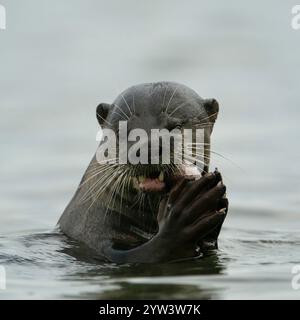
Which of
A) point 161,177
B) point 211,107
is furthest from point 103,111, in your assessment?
point 161,177

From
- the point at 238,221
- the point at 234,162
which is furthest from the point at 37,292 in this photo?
the point at 234,162

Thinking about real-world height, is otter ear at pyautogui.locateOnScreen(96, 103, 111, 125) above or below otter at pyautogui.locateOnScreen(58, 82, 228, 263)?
above

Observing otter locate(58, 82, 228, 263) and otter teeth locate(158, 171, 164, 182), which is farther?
otter teeth locate(158, 171, 164, 182)

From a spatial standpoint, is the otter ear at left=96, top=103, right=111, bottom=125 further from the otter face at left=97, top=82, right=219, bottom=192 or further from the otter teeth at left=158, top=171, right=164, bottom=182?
the otter teeth at left=158, top=171, right=164, bottom=182

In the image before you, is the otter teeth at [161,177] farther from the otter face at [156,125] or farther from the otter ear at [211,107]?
the otter ear at [211,107]

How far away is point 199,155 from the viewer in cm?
951

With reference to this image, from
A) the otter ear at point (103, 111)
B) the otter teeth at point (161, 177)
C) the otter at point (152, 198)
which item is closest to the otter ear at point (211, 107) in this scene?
the otter at point (152, 198)

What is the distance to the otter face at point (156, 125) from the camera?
900cm

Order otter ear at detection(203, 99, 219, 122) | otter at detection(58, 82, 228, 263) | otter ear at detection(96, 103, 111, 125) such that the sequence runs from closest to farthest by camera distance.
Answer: otter at detection(58, 82, 228, 263), otter ear at detection(203, 99, 219, 122), otter ear at detection(96, 103, 111, 125)

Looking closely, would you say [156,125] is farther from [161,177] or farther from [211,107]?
[211,107]

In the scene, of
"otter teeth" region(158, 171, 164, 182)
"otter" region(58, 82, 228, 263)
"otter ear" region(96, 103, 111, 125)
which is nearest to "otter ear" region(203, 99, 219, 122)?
"otter" region(58, 82, 228, 263)

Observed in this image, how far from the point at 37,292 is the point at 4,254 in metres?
1.55

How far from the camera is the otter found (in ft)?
29.4
